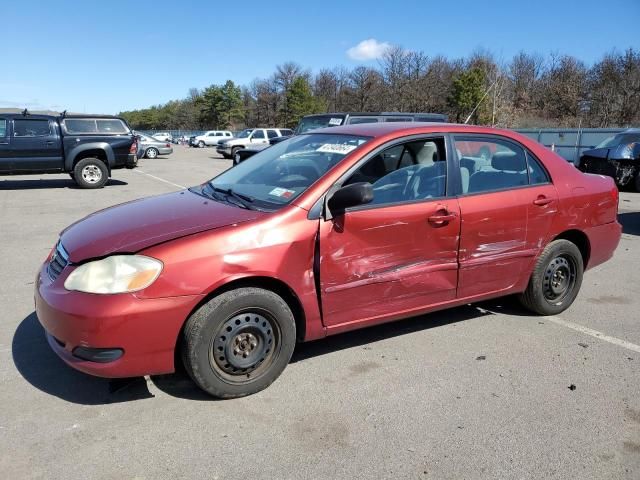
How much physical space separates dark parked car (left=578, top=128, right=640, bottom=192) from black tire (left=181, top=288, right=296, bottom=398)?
47.1ft

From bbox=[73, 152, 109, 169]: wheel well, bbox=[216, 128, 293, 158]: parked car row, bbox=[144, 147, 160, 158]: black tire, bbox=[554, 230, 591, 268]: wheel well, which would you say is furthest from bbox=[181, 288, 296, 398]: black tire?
bbox=[144, 147, 160, 158]: black tire

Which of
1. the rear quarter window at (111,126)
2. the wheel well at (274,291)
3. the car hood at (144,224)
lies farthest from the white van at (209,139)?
the wheel well at (274,291)

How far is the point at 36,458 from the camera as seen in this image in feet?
8.12

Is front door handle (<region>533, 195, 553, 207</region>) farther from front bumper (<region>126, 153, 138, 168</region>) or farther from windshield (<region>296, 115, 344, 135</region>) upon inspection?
front bumper (<region>126, 153, 138, 168</region>)

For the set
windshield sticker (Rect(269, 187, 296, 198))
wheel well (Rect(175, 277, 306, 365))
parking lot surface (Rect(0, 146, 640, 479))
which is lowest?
parking lot surface (Rect(0, 146, 640, 479))

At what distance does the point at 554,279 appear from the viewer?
14.6ft

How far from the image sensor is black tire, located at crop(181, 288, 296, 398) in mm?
2848

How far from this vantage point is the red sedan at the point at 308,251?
277 centimetres

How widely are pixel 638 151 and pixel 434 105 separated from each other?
1786 inches

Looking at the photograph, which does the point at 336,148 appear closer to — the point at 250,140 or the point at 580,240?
the point at 580,240

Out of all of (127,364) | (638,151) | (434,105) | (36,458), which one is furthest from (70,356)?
A: (434,105)

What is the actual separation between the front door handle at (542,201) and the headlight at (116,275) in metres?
3.02

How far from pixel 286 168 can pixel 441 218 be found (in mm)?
1217

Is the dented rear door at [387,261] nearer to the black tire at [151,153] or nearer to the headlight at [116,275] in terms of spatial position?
the headlight at [116,275]
